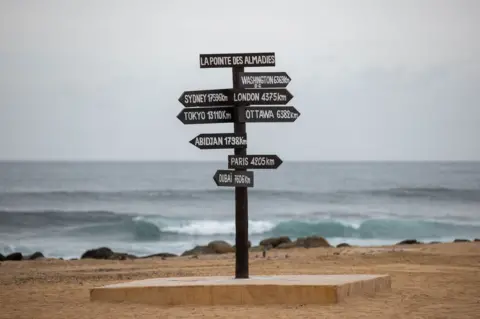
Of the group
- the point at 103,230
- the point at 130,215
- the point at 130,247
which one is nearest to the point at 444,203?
the point at 130,215

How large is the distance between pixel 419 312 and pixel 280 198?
1821 inches

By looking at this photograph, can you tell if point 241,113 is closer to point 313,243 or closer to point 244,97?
point 244,97

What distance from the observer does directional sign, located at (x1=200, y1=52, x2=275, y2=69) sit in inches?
491

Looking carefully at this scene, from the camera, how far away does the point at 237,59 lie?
12547 mm

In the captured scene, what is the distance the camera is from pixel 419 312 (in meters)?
11.1

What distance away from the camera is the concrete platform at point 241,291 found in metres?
11.6

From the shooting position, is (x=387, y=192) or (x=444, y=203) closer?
(x=444, y=203)

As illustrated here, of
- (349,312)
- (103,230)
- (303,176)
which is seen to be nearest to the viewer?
(349,312)

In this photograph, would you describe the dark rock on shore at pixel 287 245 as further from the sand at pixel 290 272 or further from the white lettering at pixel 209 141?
Result: the white lettering at pixel 209 141

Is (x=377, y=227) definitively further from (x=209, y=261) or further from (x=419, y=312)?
(x=419, y=312)

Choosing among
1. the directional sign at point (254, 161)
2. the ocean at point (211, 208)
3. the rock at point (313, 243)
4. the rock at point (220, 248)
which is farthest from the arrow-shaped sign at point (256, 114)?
the ocean at point (211, 208)

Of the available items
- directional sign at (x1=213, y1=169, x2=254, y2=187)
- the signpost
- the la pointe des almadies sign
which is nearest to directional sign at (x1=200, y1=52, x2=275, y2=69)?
the la pointe des almadies sign

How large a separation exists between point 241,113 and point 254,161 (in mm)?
597

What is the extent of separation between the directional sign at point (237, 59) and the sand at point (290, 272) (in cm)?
293
